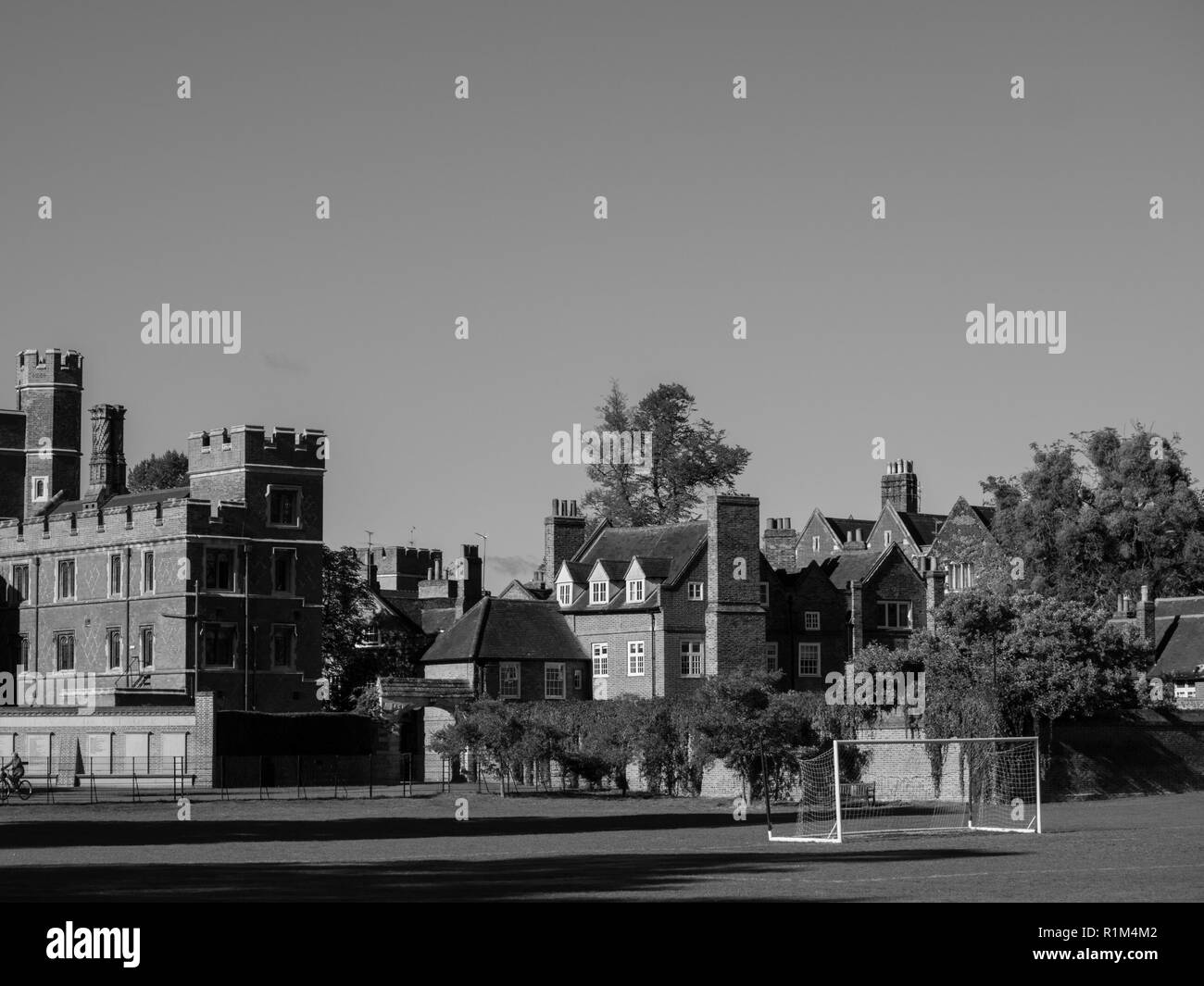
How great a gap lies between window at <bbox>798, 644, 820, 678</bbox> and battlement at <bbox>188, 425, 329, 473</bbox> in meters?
23.0

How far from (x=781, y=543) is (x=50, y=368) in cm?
4188

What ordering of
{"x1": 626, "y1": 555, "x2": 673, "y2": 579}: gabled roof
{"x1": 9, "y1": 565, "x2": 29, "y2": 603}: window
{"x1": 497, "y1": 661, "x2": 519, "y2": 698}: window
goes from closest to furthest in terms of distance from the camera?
1. {"x1": 497, "y1": 661, "x2": 519, "y2": 698}: window
2. {"x1": 626, "y1": 555, "x2": 673, "y2": 579}: gabled roof
3. {"x1": 9, "y1": 565, "x2": 29, "y2": 603}: window

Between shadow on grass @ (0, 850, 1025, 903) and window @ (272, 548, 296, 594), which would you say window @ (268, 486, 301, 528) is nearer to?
window @ (272, 548, 296, 594)

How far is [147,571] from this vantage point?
7994 cm

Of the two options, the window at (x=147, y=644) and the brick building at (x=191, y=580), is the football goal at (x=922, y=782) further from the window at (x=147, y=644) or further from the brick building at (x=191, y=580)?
the window at (x=147, y=644)

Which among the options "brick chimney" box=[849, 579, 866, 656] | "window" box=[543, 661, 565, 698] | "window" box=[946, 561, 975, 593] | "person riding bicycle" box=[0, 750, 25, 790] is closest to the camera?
"person riding bicycle" box=[0, 750, 25, 790]

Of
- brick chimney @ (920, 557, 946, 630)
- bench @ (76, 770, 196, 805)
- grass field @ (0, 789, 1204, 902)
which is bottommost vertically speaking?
bench @ (76, 770, 196, 805)

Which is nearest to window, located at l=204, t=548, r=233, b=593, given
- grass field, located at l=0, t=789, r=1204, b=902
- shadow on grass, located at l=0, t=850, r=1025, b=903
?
grass field, located at l=0, t=789, r=1204, b=902

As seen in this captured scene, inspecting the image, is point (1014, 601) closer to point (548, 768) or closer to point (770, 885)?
point (548, 768)

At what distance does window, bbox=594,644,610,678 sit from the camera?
83.4 meters

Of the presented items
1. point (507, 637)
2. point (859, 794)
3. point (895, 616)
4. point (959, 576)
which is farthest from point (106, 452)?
point (859, 794)

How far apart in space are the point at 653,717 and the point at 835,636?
2398cm

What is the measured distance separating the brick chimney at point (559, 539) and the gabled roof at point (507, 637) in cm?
500
